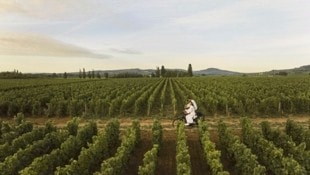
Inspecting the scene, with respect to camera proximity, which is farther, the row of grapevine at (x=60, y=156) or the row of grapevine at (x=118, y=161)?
the row of grapevine at (x=60, y=156)

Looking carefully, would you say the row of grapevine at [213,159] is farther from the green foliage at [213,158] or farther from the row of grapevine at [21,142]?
the row of grapevine at [21,142]

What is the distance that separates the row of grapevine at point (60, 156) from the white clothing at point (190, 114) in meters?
4.84

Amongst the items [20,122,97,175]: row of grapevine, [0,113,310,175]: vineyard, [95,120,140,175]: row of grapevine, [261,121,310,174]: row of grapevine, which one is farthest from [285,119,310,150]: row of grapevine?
[20,122,97,175]: row of grapevine

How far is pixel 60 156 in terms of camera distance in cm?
1380

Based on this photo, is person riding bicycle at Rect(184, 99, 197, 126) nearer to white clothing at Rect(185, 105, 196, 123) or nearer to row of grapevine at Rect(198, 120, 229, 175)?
white clothing at Rect(185, 105, 196, 123)

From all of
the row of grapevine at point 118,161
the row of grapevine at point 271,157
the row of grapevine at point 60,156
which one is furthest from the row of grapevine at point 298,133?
the row of grapevine at point 60,156

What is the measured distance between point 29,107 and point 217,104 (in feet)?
42.9

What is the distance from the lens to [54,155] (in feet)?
43.3

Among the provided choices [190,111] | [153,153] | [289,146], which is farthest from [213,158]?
[190,111]

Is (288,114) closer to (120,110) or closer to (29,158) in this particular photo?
(120,110)

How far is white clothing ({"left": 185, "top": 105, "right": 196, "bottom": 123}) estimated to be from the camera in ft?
66.4

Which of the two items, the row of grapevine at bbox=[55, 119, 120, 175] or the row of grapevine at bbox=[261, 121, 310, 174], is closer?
the row of grapevine at bbox=[55, 119, 120, 175]

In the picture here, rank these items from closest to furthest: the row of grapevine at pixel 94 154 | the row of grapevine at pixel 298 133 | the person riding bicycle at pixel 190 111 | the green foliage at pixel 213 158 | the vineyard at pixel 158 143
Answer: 1. the row of grapevine at pixel 94 154
2. the green foliage at pixel 213 158
3. the vineyard at pixel 158 143
4. the row of grapevine at pixel 298 133
5. the person riding bicycle at pixel 190 111

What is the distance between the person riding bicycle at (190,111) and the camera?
20.2 m
